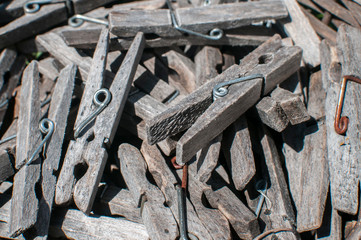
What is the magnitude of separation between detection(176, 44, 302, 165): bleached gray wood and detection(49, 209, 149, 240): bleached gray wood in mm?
564

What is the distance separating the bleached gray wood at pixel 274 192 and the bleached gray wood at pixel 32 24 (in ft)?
7.03

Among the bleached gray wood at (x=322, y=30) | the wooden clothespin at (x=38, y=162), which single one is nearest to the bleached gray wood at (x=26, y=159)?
the wooden clothespin at (x=38, y=162)

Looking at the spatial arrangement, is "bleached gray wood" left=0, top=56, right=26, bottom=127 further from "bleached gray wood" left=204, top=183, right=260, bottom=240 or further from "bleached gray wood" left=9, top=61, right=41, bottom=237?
"bleached gray wood" left=204, top=183, right=260, bottom=240

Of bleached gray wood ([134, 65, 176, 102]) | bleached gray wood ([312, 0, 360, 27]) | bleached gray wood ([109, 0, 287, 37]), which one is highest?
bleached gray wood ([109, 0, 287, 37])

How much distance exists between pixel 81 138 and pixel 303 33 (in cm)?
203

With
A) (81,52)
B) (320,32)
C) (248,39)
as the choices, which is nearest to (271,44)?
(248,39)

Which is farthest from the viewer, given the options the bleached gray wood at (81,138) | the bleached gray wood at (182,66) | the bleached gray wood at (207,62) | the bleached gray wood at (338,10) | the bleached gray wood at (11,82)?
the bleached gray wood at (338,10)

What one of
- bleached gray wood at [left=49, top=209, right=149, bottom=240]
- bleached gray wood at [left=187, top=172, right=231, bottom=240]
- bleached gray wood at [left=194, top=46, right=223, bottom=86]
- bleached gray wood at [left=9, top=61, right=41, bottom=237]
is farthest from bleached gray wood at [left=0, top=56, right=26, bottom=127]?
bleached gray wood at [left=187, top=172, right=231, bottom=240]

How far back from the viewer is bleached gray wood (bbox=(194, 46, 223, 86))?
272 centimetres

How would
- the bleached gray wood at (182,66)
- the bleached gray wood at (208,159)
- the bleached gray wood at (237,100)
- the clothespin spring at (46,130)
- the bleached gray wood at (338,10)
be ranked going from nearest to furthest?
the bleached gray wood at (237,100) < the bleached gray wood at (208,159) < the clothespin spring at (46,130) < the bleached gray wood at (182,66) < the bleached gray wood at (338,10)

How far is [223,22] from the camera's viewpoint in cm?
284

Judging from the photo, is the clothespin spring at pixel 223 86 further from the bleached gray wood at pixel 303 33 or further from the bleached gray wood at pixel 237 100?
the bleached gray wood at pixel 303 33

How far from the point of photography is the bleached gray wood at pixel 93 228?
7.09 feet

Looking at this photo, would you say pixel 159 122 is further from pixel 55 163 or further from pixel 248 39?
pixel 248 39
